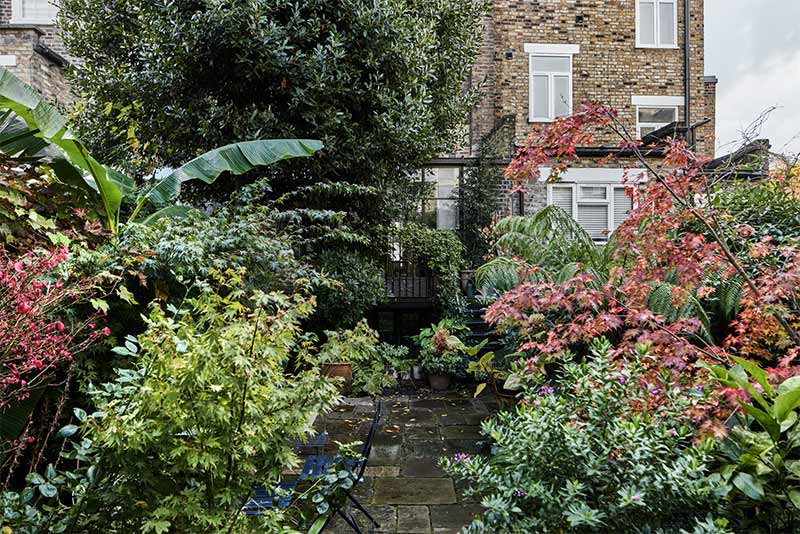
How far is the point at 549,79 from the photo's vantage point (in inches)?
478

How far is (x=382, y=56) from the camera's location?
20.0 ft

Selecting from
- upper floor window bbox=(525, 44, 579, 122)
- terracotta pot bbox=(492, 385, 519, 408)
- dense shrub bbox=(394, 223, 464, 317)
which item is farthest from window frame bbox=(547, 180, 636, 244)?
terracotta pot bbox=(492, 385, 519, 408)

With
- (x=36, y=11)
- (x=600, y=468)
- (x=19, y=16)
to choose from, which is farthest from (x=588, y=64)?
(x=19, y=16)

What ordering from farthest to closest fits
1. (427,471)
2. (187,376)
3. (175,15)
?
(175,15) < (427,471) < (187,376)

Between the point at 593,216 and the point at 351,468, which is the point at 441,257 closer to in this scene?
the point at 593,216

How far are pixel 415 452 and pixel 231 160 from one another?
3.58 m

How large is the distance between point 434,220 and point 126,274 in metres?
8.41

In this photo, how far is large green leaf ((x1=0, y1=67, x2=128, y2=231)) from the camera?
371 centimetres

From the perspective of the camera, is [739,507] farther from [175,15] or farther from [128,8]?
[128,8]

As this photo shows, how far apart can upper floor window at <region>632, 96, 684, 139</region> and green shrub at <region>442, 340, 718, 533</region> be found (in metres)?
12.0

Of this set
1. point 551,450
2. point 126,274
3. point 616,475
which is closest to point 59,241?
point 126,274

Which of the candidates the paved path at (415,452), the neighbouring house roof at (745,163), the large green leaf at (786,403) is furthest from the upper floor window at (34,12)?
the large green leaf at (786,403)

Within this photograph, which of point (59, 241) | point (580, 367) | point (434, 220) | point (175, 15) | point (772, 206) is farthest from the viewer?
point (434, 220)

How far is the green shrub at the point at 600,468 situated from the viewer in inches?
71.0
